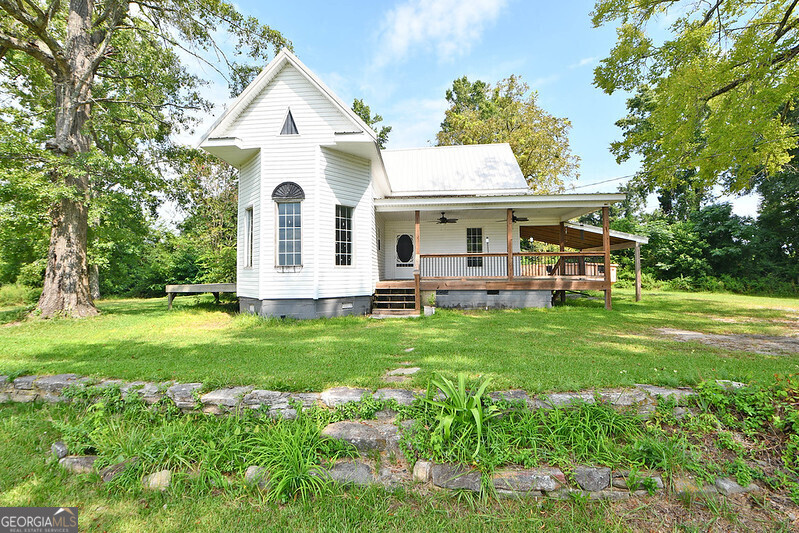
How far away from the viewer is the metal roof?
1486cm

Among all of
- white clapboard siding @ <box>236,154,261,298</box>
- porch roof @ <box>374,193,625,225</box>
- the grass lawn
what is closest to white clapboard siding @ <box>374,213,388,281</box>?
porch roof @ <box>374,193,625,225</box>

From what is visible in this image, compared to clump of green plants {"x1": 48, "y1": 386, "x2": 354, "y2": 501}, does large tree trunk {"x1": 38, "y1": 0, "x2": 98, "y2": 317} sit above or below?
above

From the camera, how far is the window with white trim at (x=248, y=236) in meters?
10.7

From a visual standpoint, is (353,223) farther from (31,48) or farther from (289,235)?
(31,48)

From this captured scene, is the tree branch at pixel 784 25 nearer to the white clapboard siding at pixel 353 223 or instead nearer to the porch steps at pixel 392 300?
the white clapboard siding at pixel 353 223

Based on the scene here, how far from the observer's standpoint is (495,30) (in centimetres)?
1506

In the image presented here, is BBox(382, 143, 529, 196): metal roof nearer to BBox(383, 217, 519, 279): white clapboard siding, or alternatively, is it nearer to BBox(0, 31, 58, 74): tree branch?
BBox(383, 217, 519, 279): white clapboard siding

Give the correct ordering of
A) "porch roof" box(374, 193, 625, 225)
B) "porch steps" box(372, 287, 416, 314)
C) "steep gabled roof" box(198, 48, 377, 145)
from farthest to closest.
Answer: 1. "porch steps" box(372, 287, 416, 314)
2. "porch roof" box(374, 193, 625, 225)
3. "steep gabled roof" box(198, 48, 377, 145)

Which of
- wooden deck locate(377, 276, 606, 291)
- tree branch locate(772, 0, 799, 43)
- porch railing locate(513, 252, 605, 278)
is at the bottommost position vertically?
wooden deck locate(377, 276, 606, 291)

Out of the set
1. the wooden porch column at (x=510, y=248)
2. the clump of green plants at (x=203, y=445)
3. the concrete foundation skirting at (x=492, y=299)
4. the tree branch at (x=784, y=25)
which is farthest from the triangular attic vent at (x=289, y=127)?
the tree branch at (x=784, y=25)

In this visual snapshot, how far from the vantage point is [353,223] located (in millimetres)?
10688

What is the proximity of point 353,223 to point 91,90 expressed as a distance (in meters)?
9.55

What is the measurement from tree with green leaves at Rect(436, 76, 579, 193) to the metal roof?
7.49m

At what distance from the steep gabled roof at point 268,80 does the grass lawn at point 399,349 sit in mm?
5364
